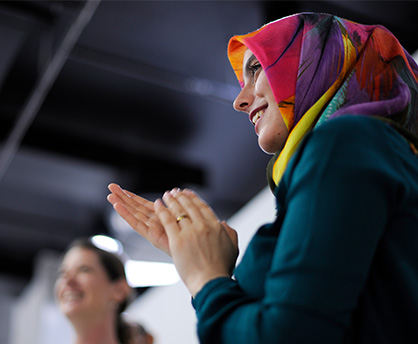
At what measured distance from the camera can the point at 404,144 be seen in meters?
0.81

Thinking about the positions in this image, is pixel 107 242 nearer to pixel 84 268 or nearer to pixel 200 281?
pixel 84 268

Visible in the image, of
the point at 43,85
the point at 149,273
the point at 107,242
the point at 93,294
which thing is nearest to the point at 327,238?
the point at 93,294

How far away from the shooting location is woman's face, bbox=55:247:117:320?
220cm

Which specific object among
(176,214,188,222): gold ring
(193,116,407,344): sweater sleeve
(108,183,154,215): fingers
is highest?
(108,183,154,215): fingers

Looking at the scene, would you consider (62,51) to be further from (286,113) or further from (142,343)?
(286,113)

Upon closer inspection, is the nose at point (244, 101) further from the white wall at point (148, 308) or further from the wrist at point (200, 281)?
the white wall at point (148, 308)

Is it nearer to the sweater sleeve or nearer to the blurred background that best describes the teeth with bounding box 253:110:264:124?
the sweater sleeve

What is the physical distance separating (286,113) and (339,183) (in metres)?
0.27

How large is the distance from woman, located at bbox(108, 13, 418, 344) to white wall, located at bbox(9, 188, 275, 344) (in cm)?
226

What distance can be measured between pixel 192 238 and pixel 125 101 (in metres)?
2.89

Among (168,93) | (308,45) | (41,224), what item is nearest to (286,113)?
(308,45)

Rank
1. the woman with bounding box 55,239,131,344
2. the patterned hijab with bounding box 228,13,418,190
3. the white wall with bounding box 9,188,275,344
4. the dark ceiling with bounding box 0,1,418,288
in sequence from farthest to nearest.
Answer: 1. the white wall with bounding box 9,188,275,344
2. the dark ceiling with bounding box 0,1,418,288
3. the woman with bounding box 55,239,131,344
4. the patterned hijab with bounding box 228,13,418,190

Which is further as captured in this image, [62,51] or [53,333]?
[53,333]

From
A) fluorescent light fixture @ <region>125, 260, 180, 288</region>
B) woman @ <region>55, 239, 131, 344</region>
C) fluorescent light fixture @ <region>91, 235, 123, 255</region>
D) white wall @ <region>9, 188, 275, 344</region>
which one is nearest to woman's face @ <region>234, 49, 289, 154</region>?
woman @ <region>55, 239, 131, 344</region>
